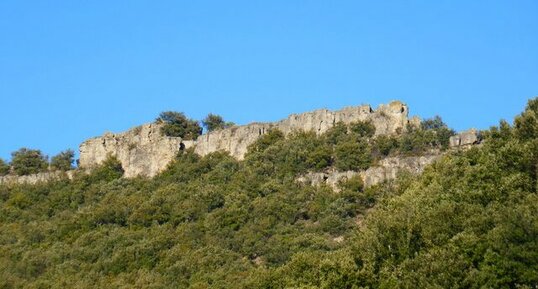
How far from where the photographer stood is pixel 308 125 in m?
87.8

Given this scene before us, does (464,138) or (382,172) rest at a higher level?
(464,138)

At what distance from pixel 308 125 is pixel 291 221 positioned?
13.9 metres

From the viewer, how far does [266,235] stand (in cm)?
7388

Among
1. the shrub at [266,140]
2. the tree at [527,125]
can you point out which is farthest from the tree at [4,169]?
the tree at [527,125]

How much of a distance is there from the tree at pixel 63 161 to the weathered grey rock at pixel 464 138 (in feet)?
106

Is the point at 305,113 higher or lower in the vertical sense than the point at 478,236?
higher

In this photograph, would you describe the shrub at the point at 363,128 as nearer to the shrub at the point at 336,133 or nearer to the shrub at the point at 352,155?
the shrub at the point at 336,133

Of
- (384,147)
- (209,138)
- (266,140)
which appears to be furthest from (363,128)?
(209,138)

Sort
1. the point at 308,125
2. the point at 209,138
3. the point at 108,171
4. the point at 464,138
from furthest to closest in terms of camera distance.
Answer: the point at 209,138 < the point at 108,171 < the point at 308,125 < the point at 464,138

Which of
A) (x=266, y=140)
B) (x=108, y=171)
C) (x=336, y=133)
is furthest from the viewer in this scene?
(x=108, y=171)

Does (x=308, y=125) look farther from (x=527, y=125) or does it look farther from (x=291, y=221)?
(x=527, y=125)

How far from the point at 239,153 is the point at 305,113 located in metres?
5.56

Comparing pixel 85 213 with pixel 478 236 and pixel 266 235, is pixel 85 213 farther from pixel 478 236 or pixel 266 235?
pixel 478 236

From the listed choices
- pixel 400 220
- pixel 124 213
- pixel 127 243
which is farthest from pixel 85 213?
pixel 400 220
